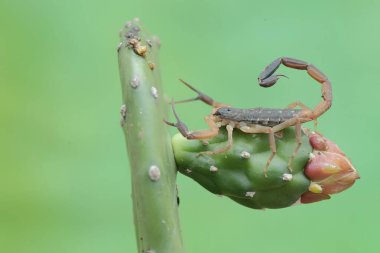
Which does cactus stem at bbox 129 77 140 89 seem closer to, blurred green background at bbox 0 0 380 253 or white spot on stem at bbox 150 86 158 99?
white spot on stem at bbox 150 86 158 99

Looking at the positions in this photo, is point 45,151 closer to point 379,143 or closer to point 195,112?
point 195,112

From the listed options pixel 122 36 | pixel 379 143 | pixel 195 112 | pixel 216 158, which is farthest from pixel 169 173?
pixel 379 143

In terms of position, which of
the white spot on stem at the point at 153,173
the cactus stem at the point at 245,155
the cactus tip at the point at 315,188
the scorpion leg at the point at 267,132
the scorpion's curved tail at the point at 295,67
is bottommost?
the cactus tip at the point at 315,188

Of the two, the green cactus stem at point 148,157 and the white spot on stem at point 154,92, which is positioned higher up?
the white spot on stem at point 154,92

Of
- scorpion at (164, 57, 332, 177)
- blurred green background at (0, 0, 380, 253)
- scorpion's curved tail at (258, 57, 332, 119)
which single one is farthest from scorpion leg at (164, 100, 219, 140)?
blurred green background at (0, 0, 380, 253)

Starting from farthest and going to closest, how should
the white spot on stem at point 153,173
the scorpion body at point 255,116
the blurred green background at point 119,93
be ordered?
the blurred green background at point 119,93 → the scorpion body at point 255,116 → the white spot on stem at point 153,173

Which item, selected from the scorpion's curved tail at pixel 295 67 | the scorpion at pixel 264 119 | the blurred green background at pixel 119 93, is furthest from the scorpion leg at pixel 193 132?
the blurred green background at pixel 119 93

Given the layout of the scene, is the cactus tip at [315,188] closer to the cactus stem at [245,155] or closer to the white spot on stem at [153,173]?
the cactus stem at [245,155]
